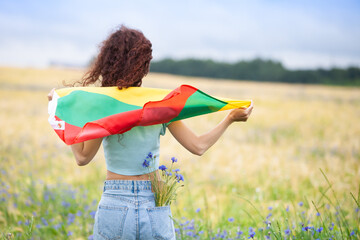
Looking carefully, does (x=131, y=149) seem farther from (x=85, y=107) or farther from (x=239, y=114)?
(x=239, y=114)

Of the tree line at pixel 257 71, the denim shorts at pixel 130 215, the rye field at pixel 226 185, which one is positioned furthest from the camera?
the tree line at pixel 257 71

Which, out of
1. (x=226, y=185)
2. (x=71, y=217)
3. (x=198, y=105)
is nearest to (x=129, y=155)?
(x=198, y=105)

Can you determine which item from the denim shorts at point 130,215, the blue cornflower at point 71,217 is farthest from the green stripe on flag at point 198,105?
the blue cornflower at point 71,217

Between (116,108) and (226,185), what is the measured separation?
3916 millimetres

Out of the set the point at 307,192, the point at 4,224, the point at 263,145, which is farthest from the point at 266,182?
the point at 4,224

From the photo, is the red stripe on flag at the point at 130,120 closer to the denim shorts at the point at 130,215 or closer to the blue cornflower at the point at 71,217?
the denim shorts at the point at 130,215

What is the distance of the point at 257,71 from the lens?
2048 inches

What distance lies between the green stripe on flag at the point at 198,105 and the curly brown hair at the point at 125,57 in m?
0.33

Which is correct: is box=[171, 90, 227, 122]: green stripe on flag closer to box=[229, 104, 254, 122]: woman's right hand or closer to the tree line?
box=[229, 104, 254, 122]: woman's right hand

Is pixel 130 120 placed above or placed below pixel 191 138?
above

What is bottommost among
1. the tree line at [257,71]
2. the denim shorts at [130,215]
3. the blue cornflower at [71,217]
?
the blue cornflower at [71,217]

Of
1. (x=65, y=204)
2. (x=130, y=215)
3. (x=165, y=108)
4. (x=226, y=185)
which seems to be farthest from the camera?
(x=226, y=185)

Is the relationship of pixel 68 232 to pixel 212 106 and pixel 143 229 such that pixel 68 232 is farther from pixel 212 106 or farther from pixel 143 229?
pixel 212 106

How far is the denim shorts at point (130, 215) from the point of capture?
196cm
